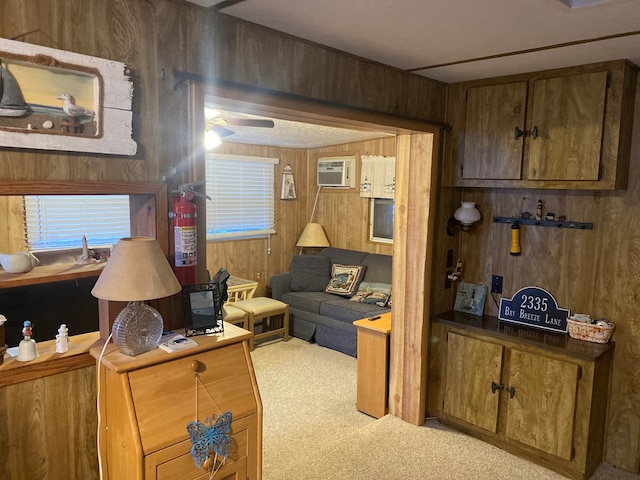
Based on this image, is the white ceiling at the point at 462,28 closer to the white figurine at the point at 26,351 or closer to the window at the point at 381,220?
the white figurine at the point at 26,351

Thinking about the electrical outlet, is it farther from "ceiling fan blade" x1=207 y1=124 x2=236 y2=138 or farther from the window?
the window

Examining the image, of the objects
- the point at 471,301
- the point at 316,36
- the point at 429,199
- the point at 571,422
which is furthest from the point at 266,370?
the point at 316,36

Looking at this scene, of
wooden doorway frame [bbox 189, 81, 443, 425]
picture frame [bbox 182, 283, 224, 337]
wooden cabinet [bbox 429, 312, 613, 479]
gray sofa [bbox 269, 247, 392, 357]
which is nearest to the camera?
picture frame [bbox 182, 283, 224, 337]

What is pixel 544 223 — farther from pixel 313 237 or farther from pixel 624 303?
pixel 313 237

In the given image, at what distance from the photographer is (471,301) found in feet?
11.4

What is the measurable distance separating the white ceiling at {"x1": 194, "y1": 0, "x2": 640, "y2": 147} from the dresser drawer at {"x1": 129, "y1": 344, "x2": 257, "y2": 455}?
4.35ft

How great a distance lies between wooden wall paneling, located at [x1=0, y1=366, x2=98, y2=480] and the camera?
5.04 feet

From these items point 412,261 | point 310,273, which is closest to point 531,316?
point 412,261

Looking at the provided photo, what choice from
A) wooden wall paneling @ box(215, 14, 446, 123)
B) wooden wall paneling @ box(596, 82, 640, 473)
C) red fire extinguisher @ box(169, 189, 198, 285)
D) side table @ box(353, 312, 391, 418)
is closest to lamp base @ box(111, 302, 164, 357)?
red fire extinguisher @ box(169, 189, 198, 285)

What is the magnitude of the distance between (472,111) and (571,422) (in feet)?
6.62

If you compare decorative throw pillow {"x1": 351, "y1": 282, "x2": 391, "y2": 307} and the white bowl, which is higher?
the white bowl

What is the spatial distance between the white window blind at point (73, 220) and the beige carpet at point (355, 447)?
2.15m

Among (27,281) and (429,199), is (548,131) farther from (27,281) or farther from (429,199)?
(27,281)

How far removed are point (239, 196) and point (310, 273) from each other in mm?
1333
